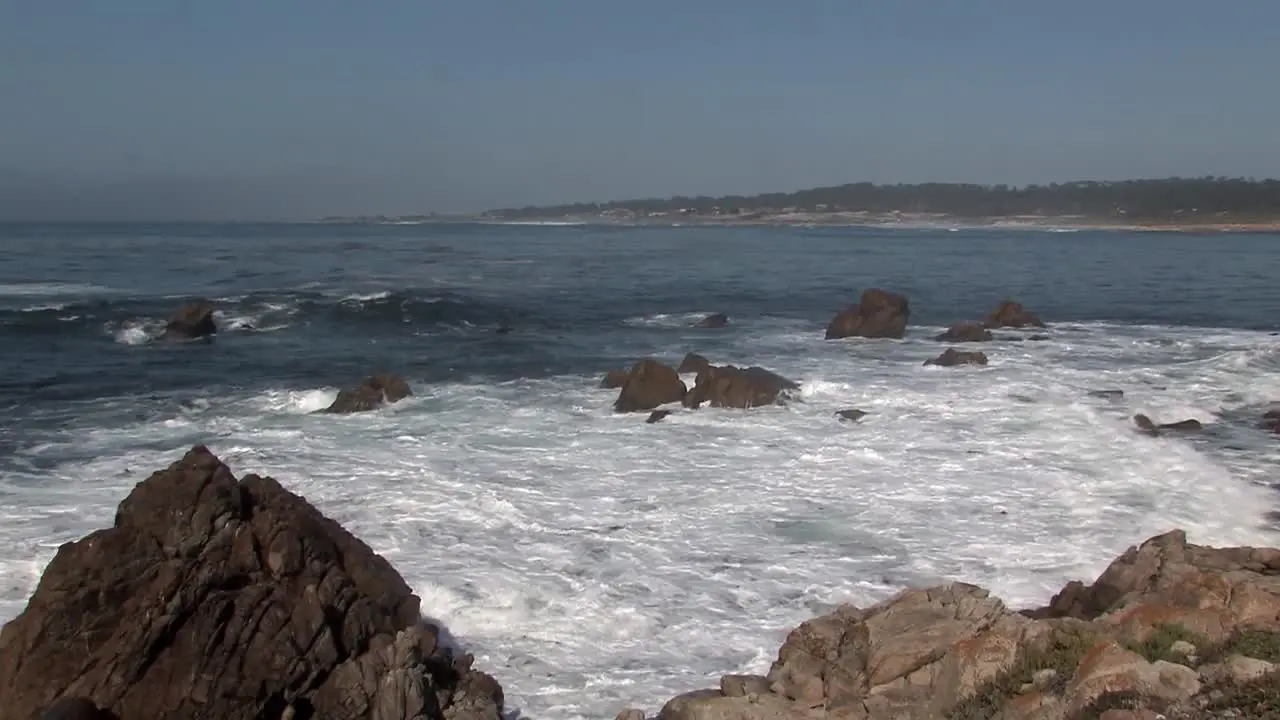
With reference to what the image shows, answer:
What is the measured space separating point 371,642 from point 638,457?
10.5 m

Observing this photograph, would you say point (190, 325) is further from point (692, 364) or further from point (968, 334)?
point (968, 334)

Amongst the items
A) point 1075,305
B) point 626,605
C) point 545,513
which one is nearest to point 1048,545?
point 626,605

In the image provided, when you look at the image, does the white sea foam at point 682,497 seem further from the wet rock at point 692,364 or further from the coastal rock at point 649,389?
the wet rock at point 692,364

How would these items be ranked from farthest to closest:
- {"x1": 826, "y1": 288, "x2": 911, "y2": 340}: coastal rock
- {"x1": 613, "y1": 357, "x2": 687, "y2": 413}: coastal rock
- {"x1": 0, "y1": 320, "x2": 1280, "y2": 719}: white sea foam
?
{"x1": 826, "y1": 288, "x2": 911, "y2": 340}: coastal rock < {"x1": 613, "y1": 357, "x2": 687, "y2": 413}: coastal rock < {"x1": 0, "y1": 320, "x2": 1280, "y2": 719}: white sea foam

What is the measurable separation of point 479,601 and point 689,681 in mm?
3295

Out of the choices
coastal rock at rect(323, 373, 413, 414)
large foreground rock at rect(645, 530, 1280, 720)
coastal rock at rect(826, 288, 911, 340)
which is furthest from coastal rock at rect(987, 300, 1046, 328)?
large foreground rock at rect(645, 530, 1280, 720)

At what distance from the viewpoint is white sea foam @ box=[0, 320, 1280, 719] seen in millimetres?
12922

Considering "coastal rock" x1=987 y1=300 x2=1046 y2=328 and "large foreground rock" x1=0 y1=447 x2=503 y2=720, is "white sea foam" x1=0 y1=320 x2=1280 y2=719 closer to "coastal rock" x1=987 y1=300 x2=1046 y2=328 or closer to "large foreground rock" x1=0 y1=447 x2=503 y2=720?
"large foreground rock" x1=0 y1=447 x2=503 y2=720

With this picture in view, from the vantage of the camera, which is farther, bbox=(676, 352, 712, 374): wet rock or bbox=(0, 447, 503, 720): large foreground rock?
bbox=(676, 352, 712, 374): wet rock

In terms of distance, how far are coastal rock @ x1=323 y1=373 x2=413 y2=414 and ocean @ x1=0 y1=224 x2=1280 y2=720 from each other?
0.69 m

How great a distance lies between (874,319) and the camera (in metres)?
38.4

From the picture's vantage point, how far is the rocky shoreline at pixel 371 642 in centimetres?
868

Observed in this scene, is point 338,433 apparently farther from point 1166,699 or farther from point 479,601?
point 1166,699

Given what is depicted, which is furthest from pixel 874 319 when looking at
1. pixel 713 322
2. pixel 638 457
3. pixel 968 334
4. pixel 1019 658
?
pixel 1019 658
